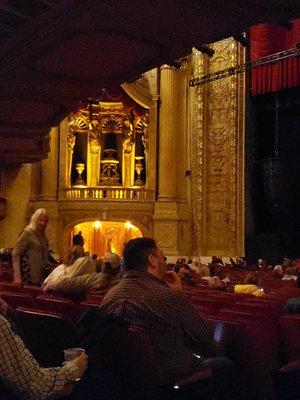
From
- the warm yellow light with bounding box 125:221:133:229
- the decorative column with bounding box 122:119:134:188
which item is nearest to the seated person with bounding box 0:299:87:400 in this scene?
the warm yellow light with bounding box 125:221:133:229

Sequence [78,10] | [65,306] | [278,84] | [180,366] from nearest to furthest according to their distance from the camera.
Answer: [180,366] < [65,306] < [78,10] < [278,84]

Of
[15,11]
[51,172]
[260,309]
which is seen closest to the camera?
[260,309]

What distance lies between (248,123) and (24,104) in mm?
13169

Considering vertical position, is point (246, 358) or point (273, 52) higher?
point (273, 52)

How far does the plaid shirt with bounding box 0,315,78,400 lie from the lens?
2592 mm

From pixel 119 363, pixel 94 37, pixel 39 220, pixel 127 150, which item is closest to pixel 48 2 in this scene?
pixel 94 37

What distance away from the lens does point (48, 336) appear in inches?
136

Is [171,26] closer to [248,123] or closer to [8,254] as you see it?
[8,254]

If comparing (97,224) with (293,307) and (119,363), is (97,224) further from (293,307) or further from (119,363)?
(119,363)

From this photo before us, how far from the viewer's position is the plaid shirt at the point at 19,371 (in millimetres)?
2592

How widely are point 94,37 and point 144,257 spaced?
14.3ft

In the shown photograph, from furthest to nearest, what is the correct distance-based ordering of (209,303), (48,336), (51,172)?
(51,172), (209,303), (48,336)

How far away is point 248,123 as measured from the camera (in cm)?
2175

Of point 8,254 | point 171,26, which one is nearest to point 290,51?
point 8,254
